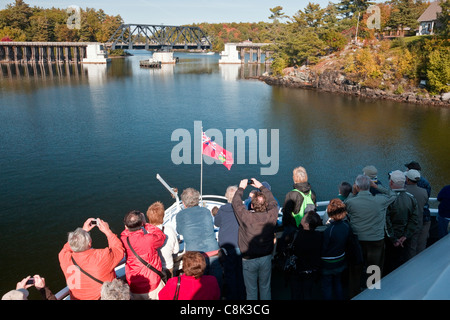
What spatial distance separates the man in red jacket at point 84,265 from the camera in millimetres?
3734

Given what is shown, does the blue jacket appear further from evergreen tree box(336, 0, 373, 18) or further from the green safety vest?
evergreen tree box(336, 0, 373, 18)

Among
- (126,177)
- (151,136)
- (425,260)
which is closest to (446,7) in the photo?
(151,136)

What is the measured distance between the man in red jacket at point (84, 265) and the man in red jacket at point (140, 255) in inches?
10.5

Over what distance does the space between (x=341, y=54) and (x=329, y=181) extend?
41.3m

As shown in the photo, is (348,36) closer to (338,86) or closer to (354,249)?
(338,86)

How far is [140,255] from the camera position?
414cm

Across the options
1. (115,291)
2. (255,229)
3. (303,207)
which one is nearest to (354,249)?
(303,207)

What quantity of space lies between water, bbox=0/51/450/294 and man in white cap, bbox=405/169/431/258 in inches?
344

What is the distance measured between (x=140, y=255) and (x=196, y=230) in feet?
2.78

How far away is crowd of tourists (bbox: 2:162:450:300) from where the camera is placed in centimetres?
391

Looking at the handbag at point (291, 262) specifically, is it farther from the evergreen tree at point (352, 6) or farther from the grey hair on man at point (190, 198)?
the evergreen tree at point (352, 6)

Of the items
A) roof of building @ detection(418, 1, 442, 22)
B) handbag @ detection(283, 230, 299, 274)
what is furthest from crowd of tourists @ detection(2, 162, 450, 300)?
roof of building @ detection(418, 1, 442, 22)

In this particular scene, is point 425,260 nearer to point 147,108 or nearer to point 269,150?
point 269,150
